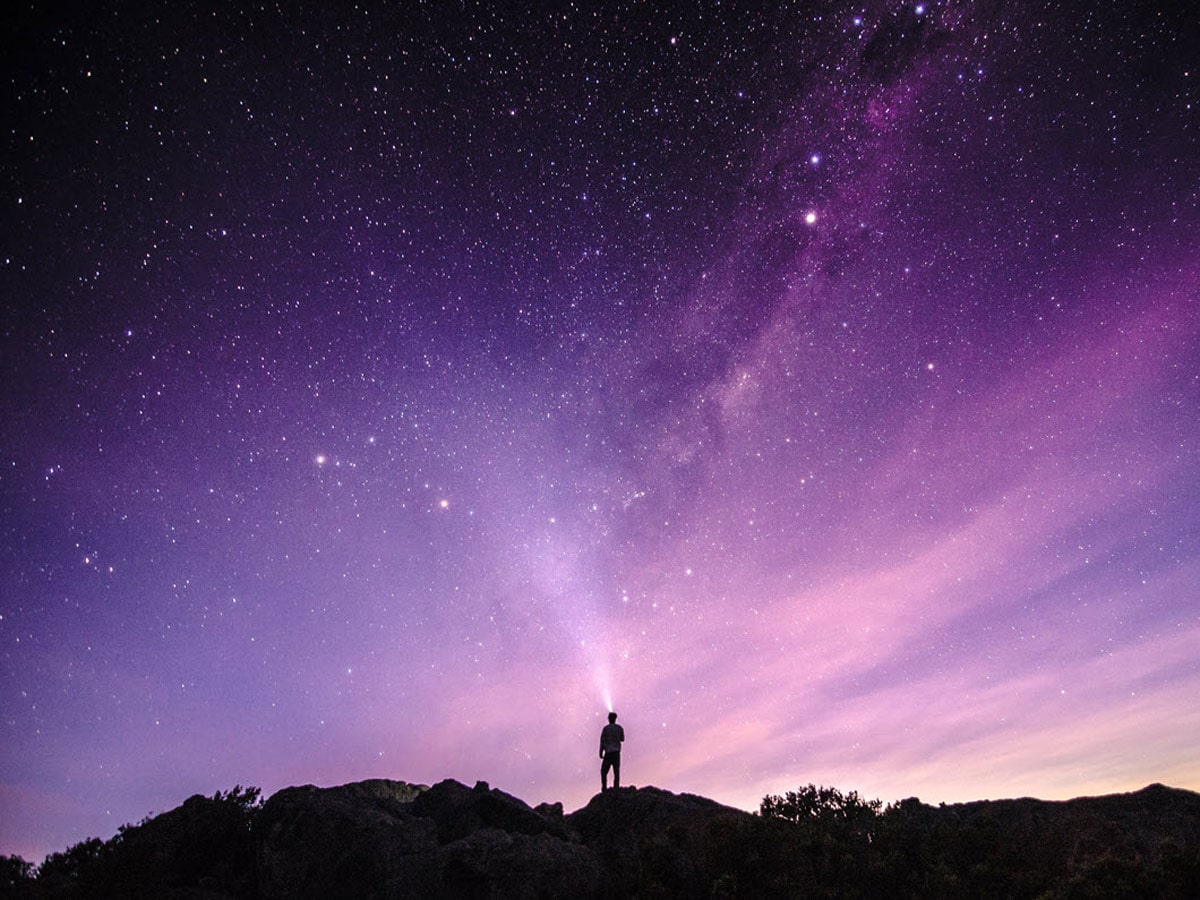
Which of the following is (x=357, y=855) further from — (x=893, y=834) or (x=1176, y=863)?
(x=1176, y=863)

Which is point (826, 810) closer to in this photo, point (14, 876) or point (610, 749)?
point (610, 749)

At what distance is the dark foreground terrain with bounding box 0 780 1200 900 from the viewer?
11.5 m

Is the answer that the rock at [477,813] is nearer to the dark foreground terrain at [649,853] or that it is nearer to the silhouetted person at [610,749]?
the dark foreground terrain at [649,853]

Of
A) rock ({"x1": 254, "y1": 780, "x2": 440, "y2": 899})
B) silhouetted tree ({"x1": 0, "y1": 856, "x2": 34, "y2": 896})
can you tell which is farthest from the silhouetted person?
silhouetted tree ({"x1": 0, "y1": 856, "x2": 34, "y2": 896})

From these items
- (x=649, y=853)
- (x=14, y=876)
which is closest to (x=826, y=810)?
(x=649, y=853)

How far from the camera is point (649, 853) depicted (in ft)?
40.2

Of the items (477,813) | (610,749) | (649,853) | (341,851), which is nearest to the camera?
(649,853)

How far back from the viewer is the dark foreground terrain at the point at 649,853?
11492 millimetres

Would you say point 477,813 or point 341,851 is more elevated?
point 477,813

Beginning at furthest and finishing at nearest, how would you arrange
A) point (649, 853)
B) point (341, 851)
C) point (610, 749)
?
point (610, 749), point (341, 851), point (649, 853)

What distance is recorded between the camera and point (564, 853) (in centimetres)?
1212

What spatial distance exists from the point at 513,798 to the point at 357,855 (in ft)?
13.4

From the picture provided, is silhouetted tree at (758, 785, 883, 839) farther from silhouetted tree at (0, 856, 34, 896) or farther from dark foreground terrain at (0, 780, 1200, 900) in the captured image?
silhouetted tree at (0, 856, 34, 896)

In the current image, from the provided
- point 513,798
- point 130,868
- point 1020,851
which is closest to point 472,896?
point 513,798
